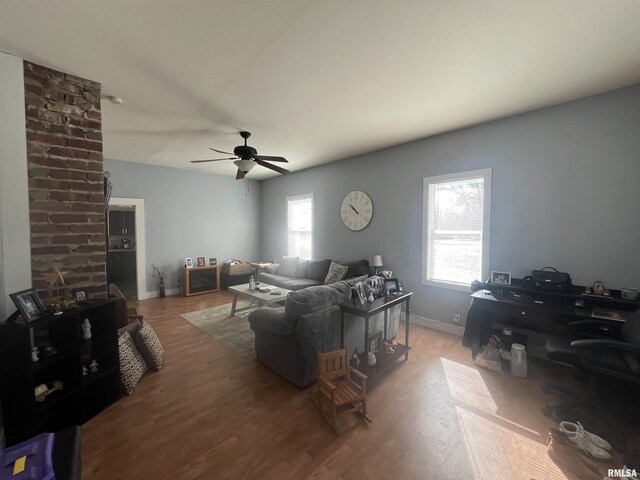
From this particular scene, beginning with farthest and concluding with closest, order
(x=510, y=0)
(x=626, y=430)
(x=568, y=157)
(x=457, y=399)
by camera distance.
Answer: (x=568, y=157), (x=457, y=399), (x=626, y=430), (x=510, y=0)

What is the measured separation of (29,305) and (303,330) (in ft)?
6.30

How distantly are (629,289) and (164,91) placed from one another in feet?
15.6

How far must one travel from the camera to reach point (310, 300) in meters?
2.34

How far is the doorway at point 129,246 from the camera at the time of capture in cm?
518

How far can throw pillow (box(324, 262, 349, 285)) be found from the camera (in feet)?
14.9

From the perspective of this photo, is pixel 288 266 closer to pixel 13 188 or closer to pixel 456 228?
pixel 456 228

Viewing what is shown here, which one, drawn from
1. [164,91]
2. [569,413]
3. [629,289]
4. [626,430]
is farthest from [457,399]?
[164,91]

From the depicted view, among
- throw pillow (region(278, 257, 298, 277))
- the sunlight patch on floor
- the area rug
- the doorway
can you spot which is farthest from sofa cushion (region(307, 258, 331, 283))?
the doorway

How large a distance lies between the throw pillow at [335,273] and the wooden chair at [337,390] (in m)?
2.31

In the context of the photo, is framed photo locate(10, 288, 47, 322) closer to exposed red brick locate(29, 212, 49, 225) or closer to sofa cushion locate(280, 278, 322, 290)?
exposed red brick locate(29, 212, 49, 225)

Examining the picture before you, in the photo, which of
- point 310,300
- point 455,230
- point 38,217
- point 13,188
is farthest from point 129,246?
point 455,230

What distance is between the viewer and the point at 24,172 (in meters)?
1.97

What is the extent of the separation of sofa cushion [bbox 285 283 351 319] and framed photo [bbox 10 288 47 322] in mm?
1727

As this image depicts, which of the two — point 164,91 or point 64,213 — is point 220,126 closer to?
point 164,91
